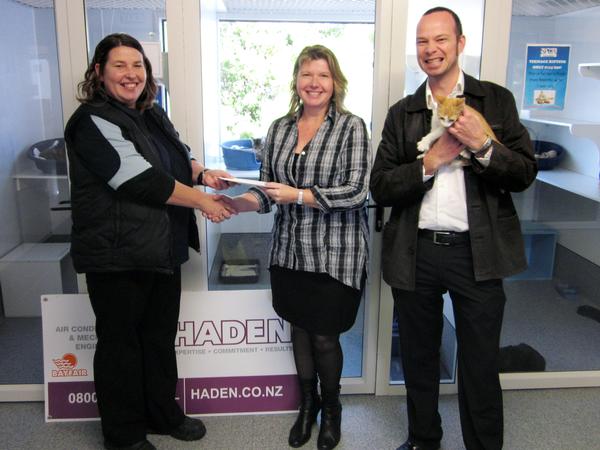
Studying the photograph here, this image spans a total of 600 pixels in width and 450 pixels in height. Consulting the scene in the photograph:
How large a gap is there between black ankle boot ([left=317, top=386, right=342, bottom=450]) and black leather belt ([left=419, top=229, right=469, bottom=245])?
76 centimetres

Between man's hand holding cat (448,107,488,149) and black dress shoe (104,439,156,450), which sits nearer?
man's hand holding cat (448,107,488,149)

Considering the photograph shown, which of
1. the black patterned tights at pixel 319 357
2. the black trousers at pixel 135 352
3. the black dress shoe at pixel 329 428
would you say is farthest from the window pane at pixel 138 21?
the black dress shoe at pixel 329 428

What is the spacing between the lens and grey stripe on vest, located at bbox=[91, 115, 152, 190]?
1752 mm

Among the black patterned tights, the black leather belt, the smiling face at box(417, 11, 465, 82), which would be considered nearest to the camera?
the smiling face at box(417, 11, 465, 82)

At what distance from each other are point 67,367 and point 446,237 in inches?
68.0

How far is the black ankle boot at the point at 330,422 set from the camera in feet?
7.03

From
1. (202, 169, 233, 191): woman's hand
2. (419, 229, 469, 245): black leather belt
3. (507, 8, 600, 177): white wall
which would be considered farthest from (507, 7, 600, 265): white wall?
(202, 169, 233, 191): woman's hand

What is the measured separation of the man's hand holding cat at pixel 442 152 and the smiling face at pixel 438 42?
0.77 feet

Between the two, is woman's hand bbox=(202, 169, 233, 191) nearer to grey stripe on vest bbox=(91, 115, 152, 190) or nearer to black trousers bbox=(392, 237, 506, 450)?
grey stripe on vest bbox=(91, 115, 152, 190)

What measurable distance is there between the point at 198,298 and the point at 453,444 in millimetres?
1237

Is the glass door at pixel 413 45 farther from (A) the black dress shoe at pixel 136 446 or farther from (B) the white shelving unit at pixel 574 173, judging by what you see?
(A) the black dress shoe at pixel 136 446

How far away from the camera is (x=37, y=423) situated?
235cm

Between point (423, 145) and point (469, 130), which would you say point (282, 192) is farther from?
point (469, 130)

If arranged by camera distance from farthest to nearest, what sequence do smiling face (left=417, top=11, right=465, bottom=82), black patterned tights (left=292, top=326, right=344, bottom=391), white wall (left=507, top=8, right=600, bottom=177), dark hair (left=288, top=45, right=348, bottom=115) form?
1. white wall (left=507, top=8, right=600, bottom=177)
2. black patterned tights (left=292, top=326, right=344, bottom=391)
3. dark hair (left=288, top=45, right=348, bottom=115)
4. smiling face (left=417, top=11, right=465, bottom=82)
